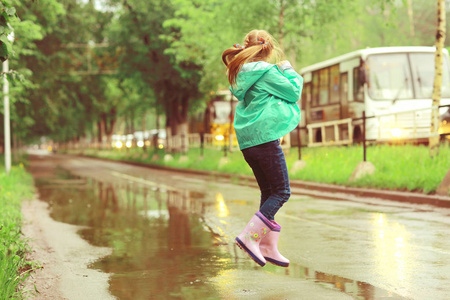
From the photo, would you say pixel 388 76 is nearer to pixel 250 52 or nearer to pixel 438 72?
pixel 438 72

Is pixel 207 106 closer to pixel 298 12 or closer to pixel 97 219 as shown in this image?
pixel 298 12

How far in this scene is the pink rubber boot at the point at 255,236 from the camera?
5.84 metres

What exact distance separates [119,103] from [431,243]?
57439 mm

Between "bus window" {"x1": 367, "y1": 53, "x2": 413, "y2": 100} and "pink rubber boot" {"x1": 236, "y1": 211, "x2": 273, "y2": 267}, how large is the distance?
18.6m

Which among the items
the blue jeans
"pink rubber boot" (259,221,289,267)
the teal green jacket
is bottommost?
"pink rubber boot" (259,221,289,267)

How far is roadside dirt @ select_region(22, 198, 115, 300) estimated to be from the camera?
6113 mm

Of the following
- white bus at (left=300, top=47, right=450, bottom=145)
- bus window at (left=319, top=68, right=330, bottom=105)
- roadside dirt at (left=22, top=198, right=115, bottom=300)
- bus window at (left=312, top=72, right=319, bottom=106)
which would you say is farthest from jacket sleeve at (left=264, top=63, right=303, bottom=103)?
bus window at (left=312, top=72, right=319, bottom=106)

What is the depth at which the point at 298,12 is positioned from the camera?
2498 centimetres

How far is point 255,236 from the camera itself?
5848 millimetres

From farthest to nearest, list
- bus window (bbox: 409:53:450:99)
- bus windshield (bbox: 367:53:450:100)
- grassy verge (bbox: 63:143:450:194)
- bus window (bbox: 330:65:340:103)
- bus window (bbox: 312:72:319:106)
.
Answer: bus window (bbox: 312:72:319:106) < bus window (bbox: 330:65:340:103) < bus windshield (bbox: 367:53:450:100) < bus window (bbox: 409:53:450:99) < grassy verge (bbox: 63:143:450:194)

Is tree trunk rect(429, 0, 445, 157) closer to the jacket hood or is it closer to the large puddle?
the large puddle

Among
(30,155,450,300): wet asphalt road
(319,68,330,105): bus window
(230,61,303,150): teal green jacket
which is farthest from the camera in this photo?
(319,68,330,105): bus window

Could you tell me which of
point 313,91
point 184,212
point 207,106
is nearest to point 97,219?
point 184,212

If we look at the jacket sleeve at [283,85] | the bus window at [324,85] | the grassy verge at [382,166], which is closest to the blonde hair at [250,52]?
the jacket sleeve at [283,85]
